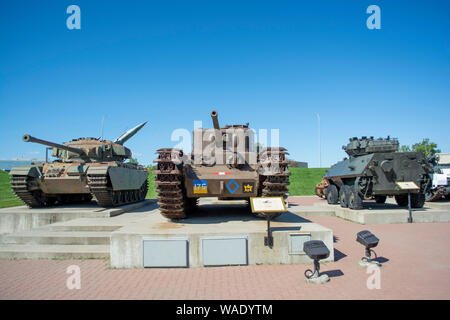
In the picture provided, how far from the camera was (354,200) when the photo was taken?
495 inches

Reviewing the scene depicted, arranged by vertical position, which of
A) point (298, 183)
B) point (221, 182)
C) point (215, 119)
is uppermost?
point (215, 119)

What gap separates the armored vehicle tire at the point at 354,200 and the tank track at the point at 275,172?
6.41 metres

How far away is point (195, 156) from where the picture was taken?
27.4 feet

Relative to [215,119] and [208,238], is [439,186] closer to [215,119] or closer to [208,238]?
[215,119]

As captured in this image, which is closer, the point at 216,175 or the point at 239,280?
the point at 239,280

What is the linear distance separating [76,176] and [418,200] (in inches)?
577

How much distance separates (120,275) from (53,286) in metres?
1.19

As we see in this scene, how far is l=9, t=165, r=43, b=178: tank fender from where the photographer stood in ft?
39.9

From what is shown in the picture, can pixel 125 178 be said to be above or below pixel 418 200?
above

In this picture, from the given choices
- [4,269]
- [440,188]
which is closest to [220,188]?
[4,269]

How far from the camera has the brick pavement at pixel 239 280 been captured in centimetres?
485

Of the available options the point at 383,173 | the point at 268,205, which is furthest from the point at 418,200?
the point at 268,205

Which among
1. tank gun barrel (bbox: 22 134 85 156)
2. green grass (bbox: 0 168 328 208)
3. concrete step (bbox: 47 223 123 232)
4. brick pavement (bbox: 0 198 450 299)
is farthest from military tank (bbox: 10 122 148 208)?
green grass (bbox: 0 168 328 208)
